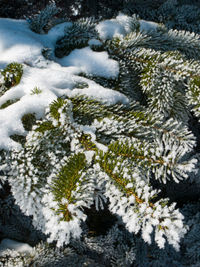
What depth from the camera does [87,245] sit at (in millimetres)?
1901

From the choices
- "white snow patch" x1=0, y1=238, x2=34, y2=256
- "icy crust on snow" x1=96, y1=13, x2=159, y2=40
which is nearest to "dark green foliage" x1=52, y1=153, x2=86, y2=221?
"icy crust on snow" x1=96, y1=13, x2=159, y2=40

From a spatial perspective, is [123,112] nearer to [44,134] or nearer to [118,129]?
[118,129]

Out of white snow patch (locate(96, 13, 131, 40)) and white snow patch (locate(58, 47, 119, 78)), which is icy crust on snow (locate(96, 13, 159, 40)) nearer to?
white snow patch (locate(96, 13, 131, 40))

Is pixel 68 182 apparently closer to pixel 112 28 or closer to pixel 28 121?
pixel 28 121

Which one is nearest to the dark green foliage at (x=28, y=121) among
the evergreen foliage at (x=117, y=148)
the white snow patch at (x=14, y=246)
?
the evergreen foliage at (x=117, y=148)

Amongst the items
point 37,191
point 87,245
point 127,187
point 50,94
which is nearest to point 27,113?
point 50,94

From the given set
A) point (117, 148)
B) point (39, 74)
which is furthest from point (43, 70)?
point (117, 148)

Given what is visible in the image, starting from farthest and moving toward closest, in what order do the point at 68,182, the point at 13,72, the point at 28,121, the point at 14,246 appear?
the point at 14,246 < the point at 13,72 < the point at 28,121 < the point at 68,182

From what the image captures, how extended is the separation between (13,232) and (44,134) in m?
1.65

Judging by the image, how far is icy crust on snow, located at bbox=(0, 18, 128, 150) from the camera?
87 centimetres

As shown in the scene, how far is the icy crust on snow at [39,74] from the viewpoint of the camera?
2.87 feet

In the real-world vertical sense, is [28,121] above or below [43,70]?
below

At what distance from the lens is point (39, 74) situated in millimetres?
1049

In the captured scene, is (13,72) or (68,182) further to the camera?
(13,72)
